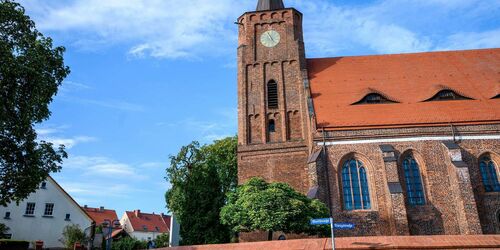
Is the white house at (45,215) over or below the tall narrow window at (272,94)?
below

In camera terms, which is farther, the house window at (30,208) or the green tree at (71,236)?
the house window at (30,208)

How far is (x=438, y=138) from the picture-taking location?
1961cm

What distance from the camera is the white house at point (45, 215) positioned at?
78.5 feet

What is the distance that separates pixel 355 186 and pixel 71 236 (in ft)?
54.4

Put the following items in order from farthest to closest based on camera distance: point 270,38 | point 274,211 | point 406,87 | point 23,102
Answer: point 270,38
point 406,87
point 274,211
point 23,102

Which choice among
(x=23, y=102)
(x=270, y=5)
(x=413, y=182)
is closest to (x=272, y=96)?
(x=270, y=5)

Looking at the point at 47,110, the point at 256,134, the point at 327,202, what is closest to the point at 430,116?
the point at 327,202

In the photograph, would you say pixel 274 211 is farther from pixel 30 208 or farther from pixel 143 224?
pixel 143 224

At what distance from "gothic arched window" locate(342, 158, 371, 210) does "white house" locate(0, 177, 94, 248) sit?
16.5m

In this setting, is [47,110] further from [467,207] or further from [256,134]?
[467,207]

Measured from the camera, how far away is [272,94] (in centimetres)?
2403

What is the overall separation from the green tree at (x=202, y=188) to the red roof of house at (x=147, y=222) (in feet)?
109

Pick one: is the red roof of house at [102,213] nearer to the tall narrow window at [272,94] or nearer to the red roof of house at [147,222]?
the red roof of house at [147,222]

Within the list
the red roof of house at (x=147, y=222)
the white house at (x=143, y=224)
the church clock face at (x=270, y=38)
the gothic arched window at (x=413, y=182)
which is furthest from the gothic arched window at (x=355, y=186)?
the red roof of house at (x=147, y=222)
